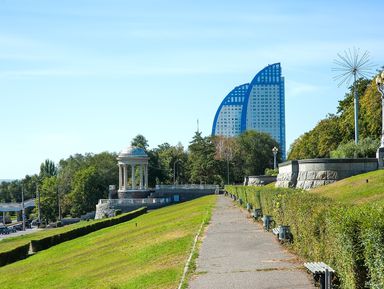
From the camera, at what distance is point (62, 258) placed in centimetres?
3356

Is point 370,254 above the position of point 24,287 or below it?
above

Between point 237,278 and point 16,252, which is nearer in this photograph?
point 237,278

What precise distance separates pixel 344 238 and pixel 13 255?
104 feet

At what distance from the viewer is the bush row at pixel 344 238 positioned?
10.5 m

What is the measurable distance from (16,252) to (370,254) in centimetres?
3347

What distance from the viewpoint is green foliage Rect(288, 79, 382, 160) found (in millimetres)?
60938

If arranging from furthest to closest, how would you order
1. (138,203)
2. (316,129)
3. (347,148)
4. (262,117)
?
(262,117), (316,129), (138,203), (347,148)

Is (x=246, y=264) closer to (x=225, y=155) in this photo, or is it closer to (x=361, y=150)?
(x=361, y=150)

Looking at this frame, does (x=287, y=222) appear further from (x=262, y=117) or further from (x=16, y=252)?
(x=262, y=117)

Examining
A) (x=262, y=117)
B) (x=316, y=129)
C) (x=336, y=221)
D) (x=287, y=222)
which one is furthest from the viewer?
(x=262, y=117)

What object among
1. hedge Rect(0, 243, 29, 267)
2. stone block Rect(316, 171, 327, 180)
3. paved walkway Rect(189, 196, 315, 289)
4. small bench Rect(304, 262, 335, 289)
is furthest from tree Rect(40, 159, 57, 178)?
small bench Rect(304, 262, 335, 289)

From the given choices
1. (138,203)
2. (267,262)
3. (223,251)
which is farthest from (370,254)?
(138,203)

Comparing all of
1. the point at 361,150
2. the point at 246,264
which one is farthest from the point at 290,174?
the point at 246,264

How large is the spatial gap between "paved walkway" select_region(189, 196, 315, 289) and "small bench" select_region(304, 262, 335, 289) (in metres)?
0.32
